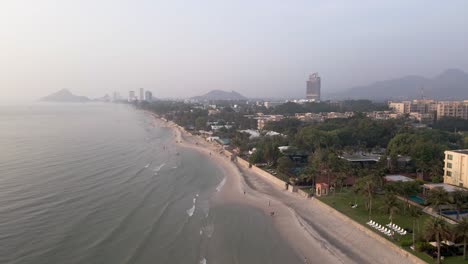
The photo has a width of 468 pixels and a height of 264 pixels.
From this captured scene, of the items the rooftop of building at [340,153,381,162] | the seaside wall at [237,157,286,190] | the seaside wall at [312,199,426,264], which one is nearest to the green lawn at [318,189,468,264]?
the seaside wall at [312,199,426,264]

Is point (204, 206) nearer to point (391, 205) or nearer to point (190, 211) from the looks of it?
point (190, 211)

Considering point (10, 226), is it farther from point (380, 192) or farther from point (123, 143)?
point (123, 143)

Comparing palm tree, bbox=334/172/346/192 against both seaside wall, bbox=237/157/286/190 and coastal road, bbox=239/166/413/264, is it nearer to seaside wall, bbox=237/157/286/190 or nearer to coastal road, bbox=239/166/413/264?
coastal road, bbox=239/166/413/264

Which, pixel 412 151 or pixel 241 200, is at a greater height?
pixel 412 151

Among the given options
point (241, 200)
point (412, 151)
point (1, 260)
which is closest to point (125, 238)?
point (1, 260)

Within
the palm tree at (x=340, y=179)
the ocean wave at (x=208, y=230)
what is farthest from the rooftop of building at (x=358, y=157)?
the ocean wave at (x=208, y=230)
